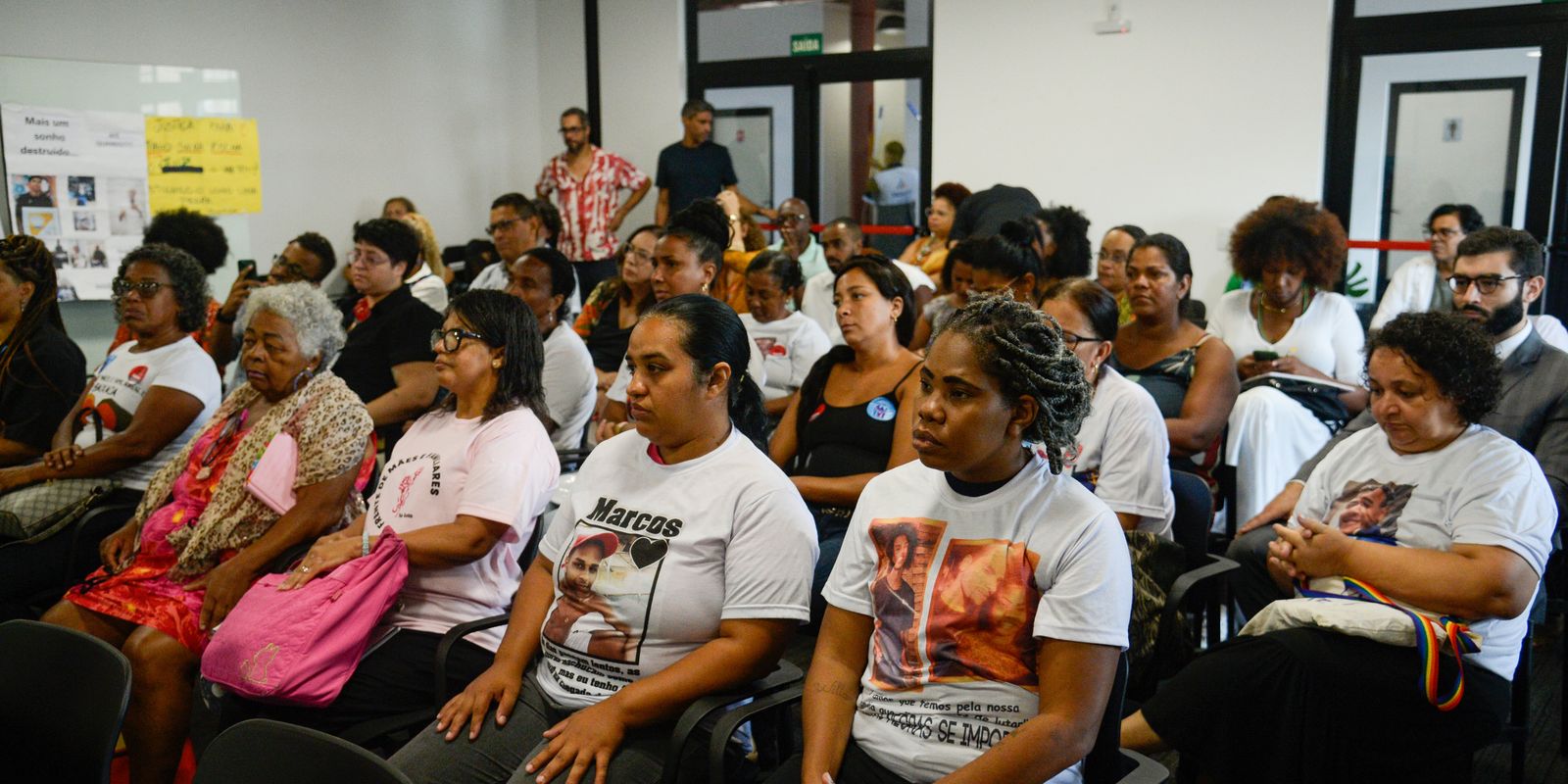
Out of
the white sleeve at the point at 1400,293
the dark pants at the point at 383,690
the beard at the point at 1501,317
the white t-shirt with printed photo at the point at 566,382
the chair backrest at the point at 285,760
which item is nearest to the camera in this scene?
the chair backrest at the point at 285,760

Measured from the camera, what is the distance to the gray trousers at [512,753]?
6.26ft

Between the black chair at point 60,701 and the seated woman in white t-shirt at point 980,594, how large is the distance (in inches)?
37.8

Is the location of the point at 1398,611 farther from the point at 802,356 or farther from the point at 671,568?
the point at 802,356

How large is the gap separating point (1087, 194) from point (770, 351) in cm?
332

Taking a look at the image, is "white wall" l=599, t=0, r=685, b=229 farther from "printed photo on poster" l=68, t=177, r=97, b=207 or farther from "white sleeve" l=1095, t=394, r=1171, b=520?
"white sleeve" l=1095, t=394, r=1171, b=520

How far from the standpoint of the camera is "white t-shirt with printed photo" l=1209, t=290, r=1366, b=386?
13.7 feet

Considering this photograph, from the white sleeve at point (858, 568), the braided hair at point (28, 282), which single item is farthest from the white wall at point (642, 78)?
the white sleeve at point (858, 568)

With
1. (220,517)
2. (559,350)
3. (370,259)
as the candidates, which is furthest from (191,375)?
(559,350)

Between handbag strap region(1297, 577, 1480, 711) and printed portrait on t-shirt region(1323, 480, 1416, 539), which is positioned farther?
printed portrait on t-shirt region(1323, 480, 1416, 539)

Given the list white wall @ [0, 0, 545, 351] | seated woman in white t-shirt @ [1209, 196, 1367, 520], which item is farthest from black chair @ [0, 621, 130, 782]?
white wall @ [0, 0, 545, 351]

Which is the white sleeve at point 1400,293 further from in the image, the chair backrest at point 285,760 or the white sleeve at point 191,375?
the chair backrest at point 285,760

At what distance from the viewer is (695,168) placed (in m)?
7.87

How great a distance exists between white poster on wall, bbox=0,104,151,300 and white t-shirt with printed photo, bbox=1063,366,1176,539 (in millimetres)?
5603

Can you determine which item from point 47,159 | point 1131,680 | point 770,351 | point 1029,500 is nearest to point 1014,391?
point 1029,500
